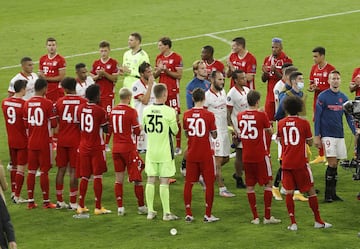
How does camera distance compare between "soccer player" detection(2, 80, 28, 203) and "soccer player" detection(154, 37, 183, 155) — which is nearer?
"soccer player" detection(2, 80, 28, 203)

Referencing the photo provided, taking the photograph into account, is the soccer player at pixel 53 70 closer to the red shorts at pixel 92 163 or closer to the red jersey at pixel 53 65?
the red jersey at pixel 53 65

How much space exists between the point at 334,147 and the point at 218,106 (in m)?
2.39

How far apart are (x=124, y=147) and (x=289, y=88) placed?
11.0 feet

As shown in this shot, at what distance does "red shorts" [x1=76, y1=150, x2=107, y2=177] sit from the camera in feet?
59.5

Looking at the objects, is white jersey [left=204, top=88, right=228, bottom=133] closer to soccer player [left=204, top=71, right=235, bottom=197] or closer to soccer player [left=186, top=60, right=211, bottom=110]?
soccer player [left=204, top=71, right=235, bottom=197]

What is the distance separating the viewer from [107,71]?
23219 mm

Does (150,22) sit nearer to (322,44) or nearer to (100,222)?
(322,44)

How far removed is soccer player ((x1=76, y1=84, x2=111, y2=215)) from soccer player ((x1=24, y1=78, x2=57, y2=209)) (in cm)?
70

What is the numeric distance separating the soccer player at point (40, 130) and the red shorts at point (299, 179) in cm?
447

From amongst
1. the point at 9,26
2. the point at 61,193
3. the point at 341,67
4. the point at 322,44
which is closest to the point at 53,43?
the point at 61,193

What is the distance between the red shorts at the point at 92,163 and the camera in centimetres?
1812

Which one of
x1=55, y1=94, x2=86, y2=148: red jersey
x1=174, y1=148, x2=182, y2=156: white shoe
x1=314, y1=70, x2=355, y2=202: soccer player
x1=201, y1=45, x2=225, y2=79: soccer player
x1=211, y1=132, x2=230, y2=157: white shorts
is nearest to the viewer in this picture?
x1=55, y1=94, x2=86, y2=148: red jersey

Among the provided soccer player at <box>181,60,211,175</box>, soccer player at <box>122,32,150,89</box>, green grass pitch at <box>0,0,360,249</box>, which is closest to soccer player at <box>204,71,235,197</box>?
green grass pitch at <box>0,0,360,249</box>

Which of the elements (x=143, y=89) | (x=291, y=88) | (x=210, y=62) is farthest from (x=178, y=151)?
(x=291, y=88)
